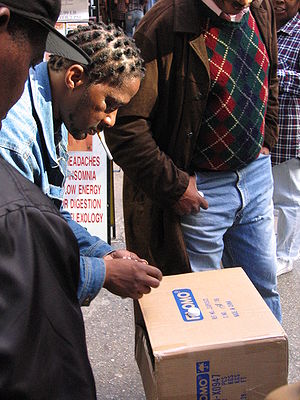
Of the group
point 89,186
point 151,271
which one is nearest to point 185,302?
point 151,271

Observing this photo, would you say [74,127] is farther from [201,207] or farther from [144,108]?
[201,207]

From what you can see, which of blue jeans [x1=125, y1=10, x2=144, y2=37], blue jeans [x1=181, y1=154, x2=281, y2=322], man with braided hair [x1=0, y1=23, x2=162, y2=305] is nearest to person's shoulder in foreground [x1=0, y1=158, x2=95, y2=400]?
man with braided hair [x1=0, y1=23, x2=162, y2=305]

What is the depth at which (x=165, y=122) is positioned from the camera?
2.21 metres

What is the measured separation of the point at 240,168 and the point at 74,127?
886 mm

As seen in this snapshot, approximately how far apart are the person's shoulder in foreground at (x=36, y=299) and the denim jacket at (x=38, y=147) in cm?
33

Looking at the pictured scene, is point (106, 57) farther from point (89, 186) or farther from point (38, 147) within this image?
point (89, 186)

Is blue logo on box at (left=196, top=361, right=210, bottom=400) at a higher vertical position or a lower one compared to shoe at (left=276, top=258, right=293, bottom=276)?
higher

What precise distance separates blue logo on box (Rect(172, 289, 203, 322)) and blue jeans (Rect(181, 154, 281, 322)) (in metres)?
0.45

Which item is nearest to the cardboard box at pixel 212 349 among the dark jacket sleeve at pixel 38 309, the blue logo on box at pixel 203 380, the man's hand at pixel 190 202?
the blue logo on box at pixel 203 380

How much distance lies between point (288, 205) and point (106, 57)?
2.48m

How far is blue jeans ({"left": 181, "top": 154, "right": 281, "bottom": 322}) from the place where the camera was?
229 centimetres

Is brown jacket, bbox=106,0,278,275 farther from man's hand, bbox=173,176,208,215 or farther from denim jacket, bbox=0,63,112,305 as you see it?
denim jacket, bbox=0,63,112,305

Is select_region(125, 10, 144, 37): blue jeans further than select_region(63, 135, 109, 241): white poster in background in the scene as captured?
Yes

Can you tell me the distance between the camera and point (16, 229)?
0.86 metres
